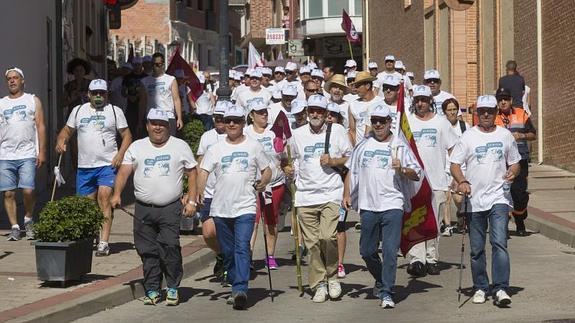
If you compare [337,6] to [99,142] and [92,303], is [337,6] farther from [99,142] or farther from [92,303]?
[92,303]

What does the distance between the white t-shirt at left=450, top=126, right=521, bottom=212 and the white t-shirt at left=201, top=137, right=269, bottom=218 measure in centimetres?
180

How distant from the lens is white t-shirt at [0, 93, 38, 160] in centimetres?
1620

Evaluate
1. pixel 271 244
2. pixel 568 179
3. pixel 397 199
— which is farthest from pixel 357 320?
pixel 568 179

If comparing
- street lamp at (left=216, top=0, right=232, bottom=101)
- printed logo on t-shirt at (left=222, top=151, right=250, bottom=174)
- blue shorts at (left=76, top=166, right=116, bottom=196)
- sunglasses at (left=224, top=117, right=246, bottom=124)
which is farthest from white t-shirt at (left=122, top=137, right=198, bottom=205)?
street lamp at (left=216, top=0, right=232, bottom=101)

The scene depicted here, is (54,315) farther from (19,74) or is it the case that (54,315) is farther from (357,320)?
(19,74)

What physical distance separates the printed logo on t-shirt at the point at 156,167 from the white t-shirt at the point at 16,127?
4.20m

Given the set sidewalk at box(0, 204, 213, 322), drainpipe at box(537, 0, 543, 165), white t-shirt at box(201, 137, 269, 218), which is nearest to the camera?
sidewalk at box(0, 204, 213, 322)

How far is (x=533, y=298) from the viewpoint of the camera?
12.6 metres

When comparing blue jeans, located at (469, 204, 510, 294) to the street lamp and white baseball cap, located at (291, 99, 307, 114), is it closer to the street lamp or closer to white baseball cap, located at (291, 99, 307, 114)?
white baseball cap, located at (291, 99, 307, 114)

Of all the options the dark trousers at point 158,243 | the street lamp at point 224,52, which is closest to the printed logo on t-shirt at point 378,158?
the dark trousers at point 158,243

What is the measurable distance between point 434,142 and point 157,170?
3.43m

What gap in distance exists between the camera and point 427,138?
14562 mm

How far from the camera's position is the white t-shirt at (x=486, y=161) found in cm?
1227

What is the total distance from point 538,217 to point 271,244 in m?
5.24
